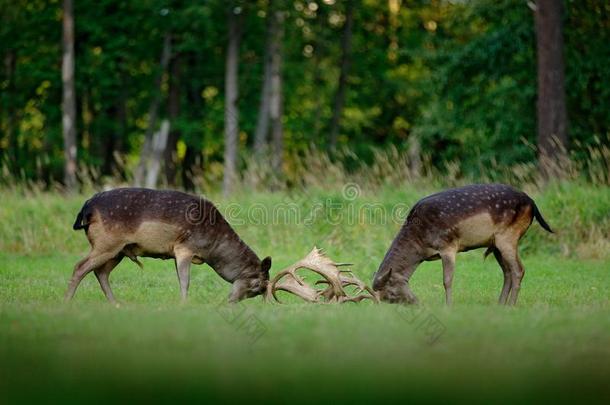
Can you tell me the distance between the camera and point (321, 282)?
11641 millimetres

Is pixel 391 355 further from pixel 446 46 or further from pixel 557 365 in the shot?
pixel 446 46

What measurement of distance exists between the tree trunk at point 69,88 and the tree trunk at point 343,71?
9636 mm

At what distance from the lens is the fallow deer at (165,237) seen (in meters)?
11.8

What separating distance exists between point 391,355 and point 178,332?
187 centimetres

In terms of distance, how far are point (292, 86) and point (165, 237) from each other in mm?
24048

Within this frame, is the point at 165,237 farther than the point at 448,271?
Yes

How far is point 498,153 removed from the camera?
26781mm

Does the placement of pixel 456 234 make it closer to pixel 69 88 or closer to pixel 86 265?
pixel 86 265

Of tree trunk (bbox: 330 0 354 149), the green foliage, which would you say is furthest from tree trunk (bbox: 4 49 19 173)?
the green foliage

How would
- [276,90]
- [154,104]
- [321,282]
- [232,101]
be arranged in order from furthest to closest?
[154,104] < [232,101] < [276,90] < [321,282]

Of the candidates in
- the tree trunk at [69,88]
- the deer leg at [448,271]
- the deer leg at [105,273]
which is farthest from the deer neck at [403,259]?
the tree trunk at [69,88]

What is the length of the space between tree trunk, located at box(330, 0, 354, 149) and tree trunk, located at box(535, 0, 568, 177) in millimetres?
13115

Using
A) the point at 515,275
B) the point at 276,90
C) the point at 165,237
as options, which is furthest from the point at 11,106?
the point at 515,275

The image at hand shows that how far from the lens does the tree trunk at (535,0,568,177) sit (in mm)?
21469
